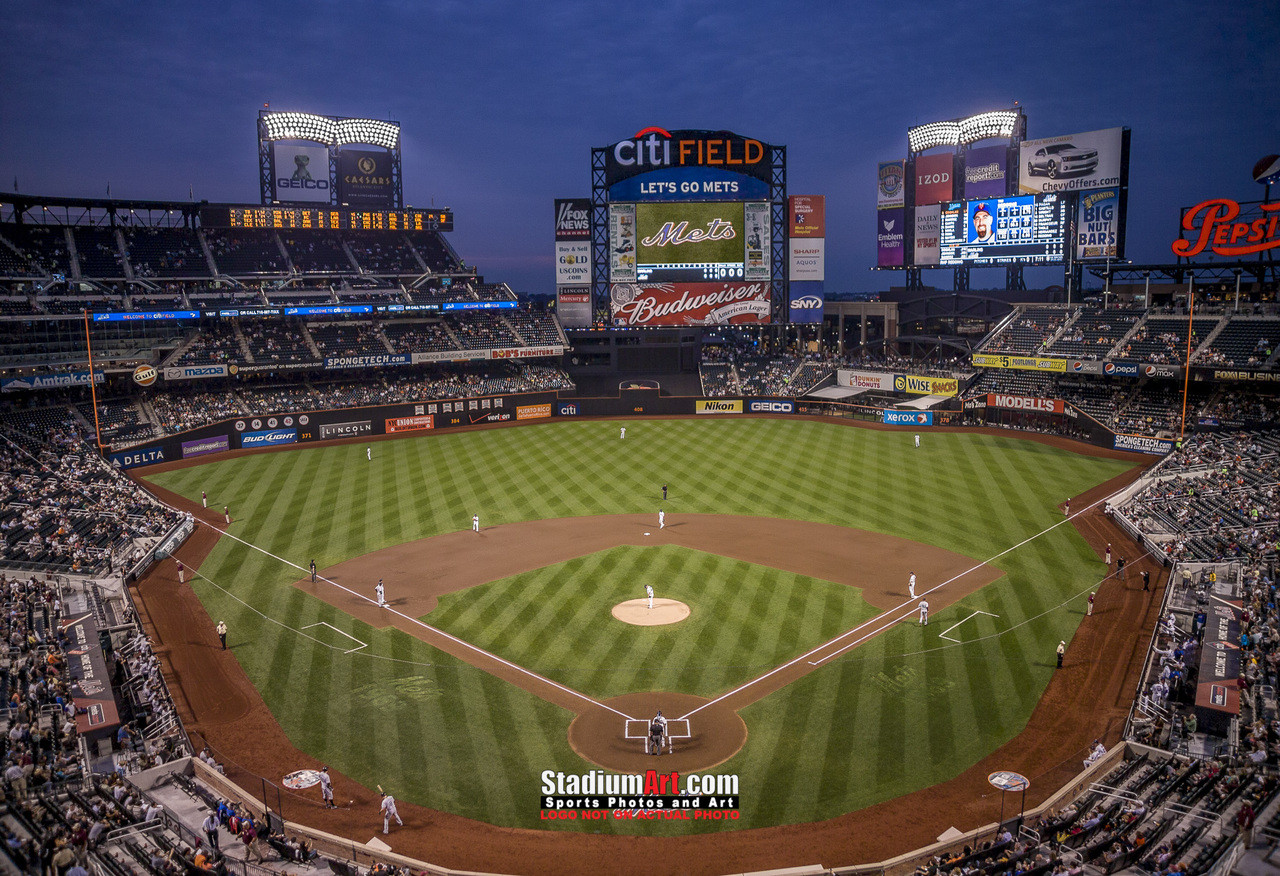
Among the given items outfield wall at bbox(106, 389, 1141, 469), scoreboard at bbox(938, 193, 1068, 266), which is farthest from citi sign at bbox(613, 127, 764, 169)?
outfield wall at bbox(106, 389, 1141, 469)

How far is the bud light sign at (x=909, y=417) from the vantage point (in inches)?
2115

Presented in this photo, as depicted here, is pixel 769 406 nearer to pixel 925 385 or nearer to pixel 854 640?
pixel 925 385

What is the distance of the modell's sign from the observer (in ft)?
140

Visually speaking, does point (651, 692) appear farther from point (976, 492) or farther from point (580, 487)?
point (976, 492)

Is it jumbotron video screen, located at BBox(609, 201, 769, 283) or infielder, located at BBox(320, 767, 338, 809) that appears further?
jumbotron video screen, located at BBox(609, 201, 769, 283)

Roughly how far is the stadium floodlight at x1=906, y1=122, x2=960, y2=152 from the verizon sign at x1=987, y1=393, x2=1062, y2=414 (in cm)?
2361

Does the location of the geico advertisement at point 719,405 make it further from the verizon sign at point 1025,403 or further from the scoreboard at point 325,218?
the scoreboard at point 325,218

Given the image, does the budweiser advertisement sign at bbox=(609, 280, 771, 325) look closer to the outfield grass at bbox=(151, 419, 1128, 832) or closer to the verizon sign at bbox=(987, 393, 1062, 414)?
the outfield grass at bbox=(151, 419, 1128, 832)

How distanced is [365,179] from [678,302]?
2766cm

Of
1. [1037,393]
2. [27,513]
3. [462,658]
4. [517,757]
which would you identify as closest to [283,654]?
[462,658]

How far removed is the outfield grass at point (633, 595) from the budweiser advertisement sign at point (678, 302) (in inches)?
580

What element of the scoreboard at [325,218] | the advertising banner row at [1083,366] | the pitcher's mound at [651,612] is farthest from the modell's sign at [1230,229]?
the scoreboard at [325,218]

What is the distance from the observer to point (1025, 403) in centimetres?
5156

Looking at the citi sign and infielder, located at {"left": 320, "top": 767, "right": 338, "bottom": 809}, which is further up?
the citi sign
